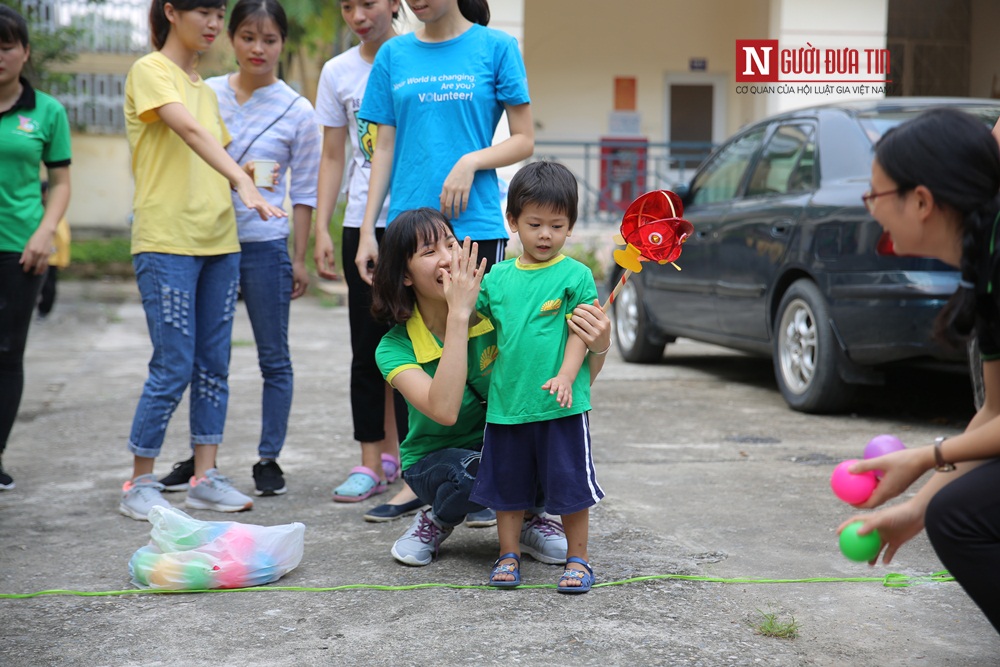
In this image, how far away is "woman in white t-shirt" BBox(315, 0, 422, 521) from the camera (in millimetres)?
4336

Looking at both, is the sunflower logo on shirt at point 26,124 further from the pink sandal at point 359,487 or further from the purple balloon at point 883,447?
the purple balloon at point 883,447

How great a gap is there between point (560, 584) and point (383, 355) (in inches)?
34.9

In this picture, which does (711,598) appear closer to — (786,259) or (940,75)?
(786,259)

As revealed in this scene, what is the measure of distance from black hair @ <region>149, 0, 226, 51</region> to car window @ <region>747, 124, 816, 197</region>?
336cm

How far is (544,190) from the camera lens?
320cm

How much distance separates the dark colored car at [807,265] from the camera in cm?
539

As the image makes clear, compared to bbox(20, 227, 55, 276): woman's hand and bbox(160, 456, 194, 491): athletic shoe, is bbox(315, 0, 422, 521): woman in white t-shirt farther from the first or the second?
bbox(20, 227, 55, 276): woman's hand

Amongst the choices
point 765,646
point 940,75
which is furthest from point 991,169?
point 940,75

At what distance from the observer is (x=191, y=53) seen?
4.30m

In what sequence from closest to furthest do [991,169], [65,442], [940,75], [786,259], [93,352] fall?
[991,169], [65,442], [786,259], [93,352], [940,75]

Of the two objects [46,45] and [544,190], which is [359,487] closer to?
[544,190]

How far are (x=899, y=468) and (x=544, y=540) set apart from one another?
149 cm

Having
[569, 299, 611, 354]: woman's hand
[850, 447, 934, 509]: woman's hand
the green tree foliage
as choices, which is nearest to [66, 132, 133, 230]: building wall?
the green tree foliage

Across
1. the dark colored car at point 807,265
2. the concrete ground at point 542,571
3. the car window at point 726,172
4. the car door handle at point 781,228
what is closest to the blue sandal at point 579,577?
the concrete ground at point 542,571
